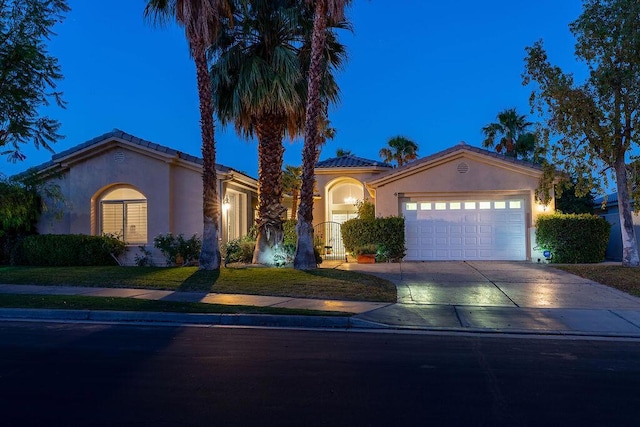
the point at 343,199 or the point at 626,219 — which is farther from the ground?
the point at 343,199

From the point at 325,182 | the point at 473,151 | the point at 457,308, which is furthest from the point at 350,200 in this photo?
the point at 457,308

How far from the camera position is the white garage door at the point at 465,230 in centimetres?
1991

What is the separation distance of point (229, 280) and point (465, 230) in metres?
10.6

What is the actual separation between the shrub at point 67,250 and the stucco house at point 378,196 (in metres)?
1.03

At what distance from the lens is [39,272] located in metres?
15.4

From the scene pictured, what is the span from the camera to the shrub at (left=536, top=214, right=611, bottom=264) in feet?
58.7

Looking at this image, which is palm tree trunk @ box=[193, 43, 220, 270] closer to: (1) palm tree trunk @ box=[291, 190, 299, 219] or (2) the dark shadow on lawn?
(2) the dark shadow on lawn

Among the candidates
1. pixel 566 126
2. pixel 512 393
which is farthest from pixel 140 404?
pixel 566 126

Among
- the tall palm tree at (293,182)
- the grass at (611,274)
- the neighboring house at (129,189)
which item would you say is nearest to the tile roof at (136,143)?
the neighboring house at (129,189)

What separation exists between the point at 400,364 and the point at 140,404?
3.13 metres

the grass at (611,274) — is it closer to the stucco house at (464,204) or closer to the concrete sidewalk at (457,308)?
the concrete sidewalk at (457,308)

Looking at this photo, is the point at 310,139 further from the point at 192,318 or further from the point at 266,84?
the point at 192,318

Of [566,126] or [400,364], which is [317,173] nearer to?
[566,126]

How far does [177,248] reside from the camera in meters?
16.8
